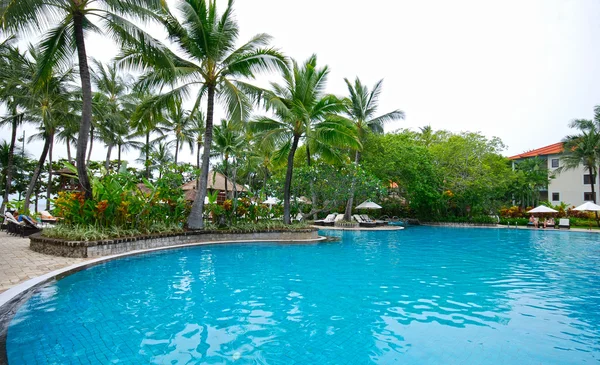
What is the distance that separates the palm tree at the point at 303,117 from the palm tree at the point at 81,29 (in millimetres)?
6040

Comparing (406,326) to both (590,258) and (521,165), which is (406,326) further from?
(521,165)

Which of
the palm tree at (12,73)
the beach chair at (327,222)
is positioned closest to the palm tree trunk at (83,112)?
the palm tree at (12,73)

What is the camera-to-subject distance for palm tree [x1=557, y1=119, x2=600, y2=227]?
30.7 metres

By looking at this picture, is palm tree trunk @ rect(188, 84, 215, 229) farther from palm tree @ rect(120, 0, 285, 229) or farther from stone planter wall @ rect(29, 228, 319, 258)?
stone planter wall @ rect(29, 228, 319, 258)

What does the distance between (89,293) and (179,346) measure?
313 centimetres

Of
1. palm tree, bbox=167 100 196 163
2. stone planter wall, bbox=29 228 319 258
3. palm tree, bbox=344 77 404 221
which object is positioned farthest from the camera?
palm tree, bbox=167 100 196 163

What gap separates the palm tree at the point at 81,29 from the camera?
9536 mm

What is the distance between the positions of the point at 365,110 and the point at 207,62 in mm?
14140

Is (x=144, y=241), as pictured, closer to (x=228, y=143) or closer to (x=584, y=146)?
(x=228, y=143)

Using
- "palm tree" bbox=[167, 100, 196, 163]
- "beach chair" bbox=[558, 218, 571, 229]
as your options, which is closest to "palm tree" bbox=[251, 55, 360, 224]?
"palm tree" bbox=[167, 100, 196, 163]

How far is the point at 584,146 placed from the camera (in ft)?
102

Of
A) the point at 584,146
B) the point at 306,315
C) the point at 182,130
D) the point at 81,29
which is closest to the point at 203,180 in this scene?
the point at 81,29

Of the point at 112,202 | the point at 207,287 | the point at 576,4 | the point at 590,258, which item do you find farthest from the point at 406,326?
the point at 576,4

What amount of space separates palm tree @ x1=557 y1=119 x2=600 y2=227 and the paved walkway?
38.7m
